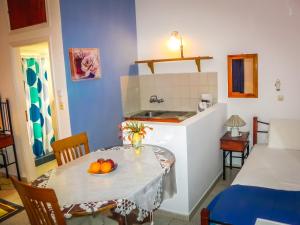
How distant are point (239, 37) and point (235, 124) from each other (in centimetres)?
113

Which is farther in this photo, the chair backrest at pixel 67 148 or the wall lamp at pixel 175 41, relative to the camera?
the wall lamp at pixel 175 41

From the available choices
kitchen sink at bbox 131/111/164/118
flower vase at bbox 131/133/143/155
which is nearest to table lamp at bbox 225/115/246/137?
kitchen sink at bbox 131/111/164/118

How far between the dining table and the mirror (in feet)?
5.79

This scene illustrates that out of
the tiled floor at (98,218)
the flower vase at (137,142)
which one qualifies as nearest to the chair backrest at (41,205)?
the tiled floor at (98,218)

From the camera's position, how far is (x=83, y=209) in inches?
62.2

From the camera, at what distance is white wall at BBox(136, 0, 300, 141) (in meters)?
3.42

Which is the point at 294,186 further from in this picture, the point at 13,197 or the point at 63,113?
the point at 13,197

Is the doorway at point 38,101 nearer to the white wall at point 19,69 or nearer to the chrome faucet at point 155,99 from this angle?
the white wall at point 19,69

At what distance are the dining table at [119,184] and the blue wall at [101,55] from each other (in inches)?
42.3

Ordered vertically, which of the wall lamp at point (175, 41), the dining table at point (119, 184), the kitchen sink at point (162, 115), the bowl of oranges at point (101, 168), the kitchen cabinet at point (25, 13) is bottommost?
the dining table at point (119, 184)

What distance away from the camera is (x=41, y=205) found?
1.57 meters

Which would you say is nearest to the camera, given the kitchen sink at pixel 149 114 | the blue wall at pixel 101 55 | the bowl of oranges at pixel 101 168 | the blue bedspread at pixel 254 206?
the blue bedspread at pixel 254 206

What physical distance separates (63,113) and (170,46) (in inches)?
72.8

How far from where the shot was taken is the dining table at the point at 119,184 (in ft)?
5.47
